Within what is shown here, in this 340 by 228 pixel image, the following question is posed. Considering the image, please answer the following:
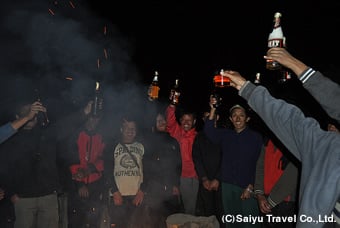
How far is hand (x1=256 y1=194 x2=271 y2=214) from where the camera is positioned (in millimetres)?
4332

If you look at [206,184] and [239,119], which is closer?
[239,119]

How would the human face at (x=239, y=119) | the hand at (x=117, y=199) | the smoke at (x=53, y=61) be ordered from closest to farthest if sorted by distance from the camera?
the hand at (x=117, y=199) < the human face at (x=239, y=119) < the smoke at (x=53, y=61)

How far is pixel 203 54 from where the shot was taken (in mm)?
15773

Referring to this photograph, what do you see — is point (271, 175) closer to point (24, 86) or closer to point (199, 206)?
point (199, 206)

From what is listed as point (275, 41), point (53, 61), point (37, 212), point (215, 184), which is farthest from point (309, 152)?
point (53, 61)

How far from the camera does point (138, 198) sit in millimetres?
5020

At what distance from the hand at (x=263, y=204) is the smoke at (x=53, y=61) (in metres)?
2.70

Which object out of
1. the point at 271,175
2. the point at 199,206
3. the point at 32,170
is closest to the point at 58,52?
the point at 32,170

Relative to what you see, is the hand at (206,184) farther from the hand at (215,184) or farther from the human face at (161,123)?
the human face at (161,123)

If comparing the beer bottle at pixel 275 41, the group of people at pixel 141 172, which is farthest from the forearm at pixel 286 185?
the beer bottle at pixel 275 41

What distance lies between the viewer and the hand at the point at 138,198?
16.4ft

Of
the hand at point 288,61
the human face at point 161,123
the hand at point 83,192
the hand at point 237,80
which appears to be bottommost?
the hand at point 83,192

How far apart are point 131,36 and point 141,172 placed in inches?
473

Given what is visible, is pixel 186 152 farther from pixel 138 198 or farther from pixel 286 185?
pixel 286 185
